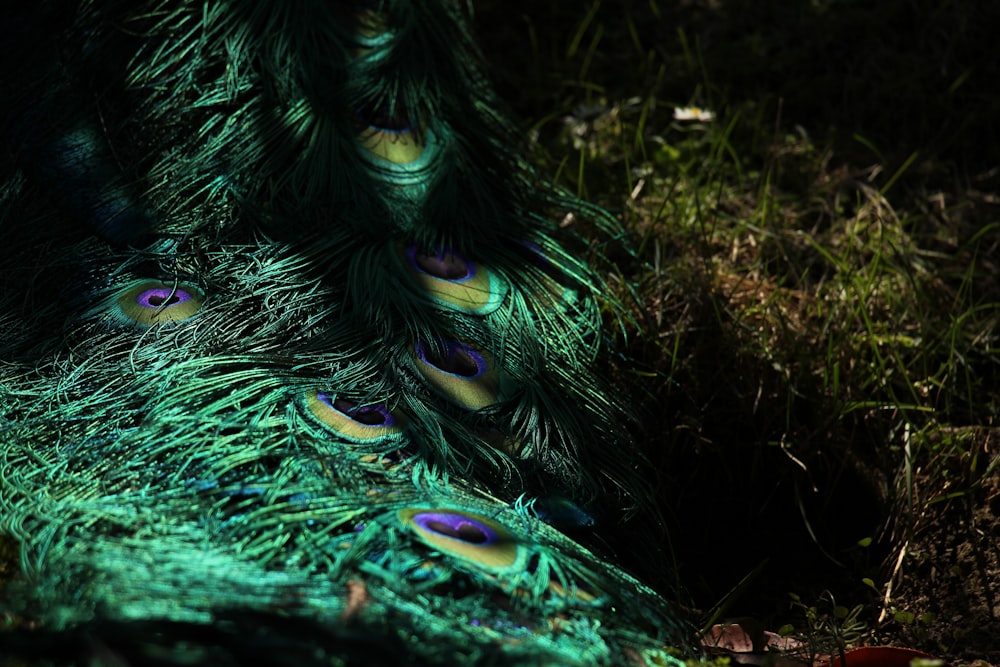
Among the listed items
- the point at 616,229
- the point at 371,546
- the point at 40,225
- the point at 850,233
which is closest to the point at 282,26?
the point at 40,225

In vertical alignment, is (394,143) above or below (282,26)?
below

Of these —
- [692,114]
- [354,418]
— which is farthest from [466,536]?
[692,114]

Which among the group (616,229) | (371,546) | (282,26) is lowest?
(616,229)

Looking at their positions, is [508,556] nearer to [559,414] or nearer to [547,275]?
[559,414]

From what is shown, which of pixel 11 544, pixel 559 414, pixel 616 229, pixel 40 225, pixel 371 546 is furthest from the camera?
pixel 616 229

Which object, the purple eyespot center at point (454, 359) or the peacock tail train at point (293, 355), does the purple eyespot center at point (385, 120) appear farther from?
the purple eyespot center at point (454, 359)

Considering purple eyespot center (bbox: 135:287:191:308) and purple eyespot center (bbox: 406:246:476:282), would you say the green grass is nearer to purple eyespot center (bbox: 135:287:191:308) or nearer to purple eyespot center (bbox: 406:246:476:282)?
purple eyespot center (bbox: 406:246:476:282)

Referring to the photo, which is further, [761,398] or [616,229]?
[616,229]
